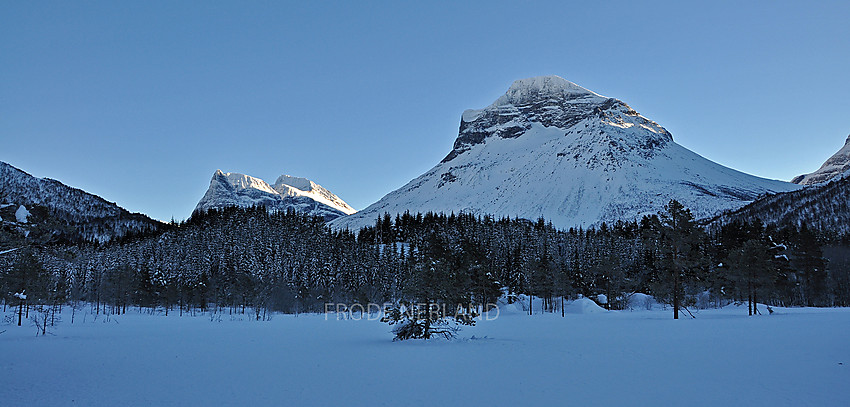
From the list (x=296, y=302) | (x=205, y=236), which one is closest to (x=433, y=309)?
(x=296, y=302)

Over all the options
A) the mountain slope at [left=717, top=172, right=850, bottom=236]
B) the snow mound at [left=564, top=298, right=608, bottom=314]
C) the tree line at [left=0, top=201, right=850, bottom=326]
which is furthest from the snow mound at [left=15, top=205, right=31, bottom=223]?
the mountain slope at [left=717, top=172, right=850, bottom=236]

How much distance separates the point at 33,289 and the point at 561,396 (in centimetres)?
6033

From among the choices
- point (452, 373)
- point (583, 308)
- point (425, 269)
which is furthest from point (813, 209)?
point (452, 373)

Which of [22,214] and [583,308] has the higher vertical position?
[22,214]

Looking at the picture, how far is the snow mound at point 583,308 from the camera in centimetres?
8131

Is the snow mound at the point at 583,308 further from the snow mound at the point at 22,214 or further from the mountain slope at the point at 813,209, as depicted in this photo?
the mountain slope at the point at 813,209

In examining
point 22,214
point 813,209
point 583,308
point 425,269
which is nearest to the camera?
point 22,214

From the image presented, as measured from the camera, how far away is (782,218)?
164250mm

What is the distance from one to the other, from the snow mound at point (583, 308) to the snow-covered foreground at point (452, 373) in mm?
51401

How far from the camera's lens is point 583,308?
271 feet

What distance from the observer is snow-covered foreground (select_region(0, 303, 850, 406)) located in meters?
14.4

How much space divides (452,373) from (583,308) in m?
69.0

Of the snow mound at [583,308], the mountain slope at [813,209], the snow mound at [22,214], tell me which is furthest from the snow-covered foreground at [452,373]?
the mountain slope at [813,209]

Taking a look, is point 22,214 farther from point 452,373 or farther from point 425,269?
point 425,269
